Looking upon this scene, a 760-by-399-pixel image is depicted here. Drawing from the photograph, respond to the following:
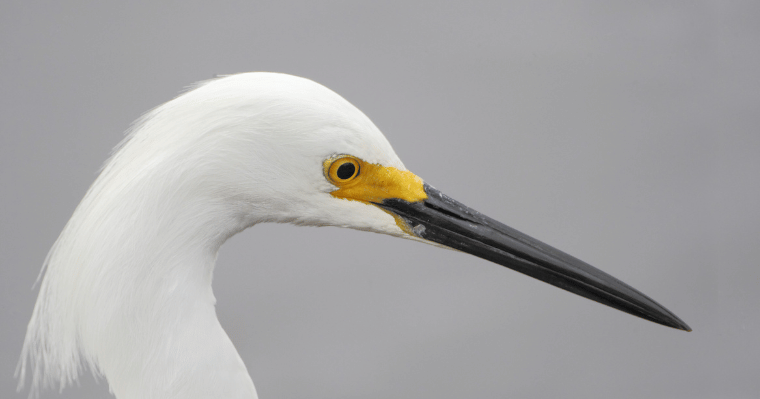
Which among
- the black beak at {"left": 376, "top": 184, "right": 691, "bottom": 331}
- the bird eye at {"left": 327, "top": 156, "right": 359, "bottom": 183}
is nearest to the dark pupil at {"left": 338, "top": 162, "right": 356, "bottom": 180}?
the bird eye at {"left": 327, "top": 156, "right": 359, "bottom": 183}

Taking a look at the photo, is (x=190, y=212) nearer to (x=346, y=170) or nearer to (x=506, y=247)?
(x=346, y=170)

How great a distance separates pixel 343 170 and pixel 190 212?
8.9 inches

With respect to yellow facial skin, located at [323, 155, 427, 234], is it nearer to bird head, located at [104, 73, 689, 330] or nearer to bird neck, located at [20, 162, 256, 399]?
bird head, located at [104, 73, 689, 330]

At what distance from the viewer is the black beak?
3.22 ft

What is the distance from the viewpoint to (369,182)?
36.1 inches

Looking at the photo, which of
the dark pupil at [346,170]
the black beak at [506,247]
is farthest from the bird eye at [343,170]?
the black beak at [506,247]

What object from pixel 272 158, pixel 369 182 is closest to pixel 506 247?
pixel 369 182

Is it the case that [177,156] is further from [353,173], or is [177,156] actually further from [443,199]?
[443,199]

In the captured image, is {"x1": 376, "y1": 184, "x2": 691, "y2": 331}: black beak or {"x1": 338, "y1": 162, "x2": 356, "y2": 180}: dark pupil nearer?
{"x1": 338, "y1": 162, "x2": 356, "y2": 180}: dark pupil

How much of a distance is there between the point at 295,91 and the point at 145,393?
1.67 ft

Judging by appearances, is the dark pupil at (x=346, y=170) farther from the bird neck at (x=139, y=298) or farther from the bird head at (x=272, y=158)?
the bird neck at (x=139, y=298)

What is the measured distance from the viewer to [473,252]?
102 cm

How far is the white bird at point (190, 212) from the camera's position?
84 centimetres

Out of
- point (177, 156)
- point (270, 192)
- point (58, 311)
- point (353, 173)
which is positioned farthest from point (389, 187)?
point (58, 311)
